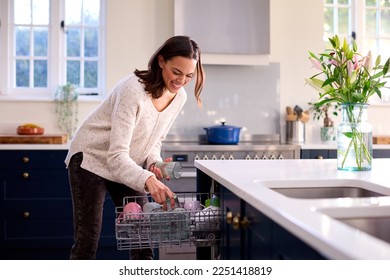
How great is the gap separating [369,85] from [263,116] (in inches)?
98.9

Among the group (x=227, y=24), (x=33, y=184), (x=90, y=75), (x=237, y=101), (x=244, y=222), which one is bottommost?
(x=33, y=184)

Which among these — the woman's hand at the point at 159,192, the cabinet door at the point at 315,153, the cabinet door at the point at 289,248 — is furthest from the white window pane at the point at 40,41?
the cabinet door at the point at 289,248

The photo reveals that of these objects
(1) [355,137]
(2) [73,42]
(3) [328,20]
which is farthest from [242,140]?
(1) [355,137]

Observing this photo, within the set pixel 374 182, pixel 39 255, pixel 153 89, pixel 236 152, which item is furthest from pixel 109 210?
pixel 374 182

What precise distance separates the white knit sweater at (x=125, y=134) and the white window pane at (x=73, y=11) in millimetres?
2292

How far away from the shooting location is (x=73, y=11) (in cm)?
448

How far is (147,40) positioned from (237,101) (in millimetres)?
859

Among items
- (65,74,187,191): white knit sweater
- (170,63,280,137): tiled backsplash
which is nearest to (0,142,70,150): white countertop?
(170,63,280,137): tiled backsplash

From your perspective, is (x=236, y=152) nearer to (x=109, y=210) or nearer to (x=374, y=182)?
(x=109, y=210)

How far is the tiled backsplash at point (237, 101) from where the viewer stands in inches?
174

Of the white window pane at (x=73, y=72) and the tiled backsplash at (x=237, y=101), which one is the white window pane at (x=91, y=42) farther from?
the tiled backsplash at (x=237, y=101)

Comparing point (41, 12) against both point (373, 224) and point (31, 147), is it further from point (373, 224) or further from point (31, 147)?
point (373, 224)

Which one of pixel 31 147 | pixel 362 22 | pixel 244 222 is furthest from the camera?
pixel 362 22

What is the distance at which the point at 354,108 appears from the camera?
80.0 inches
